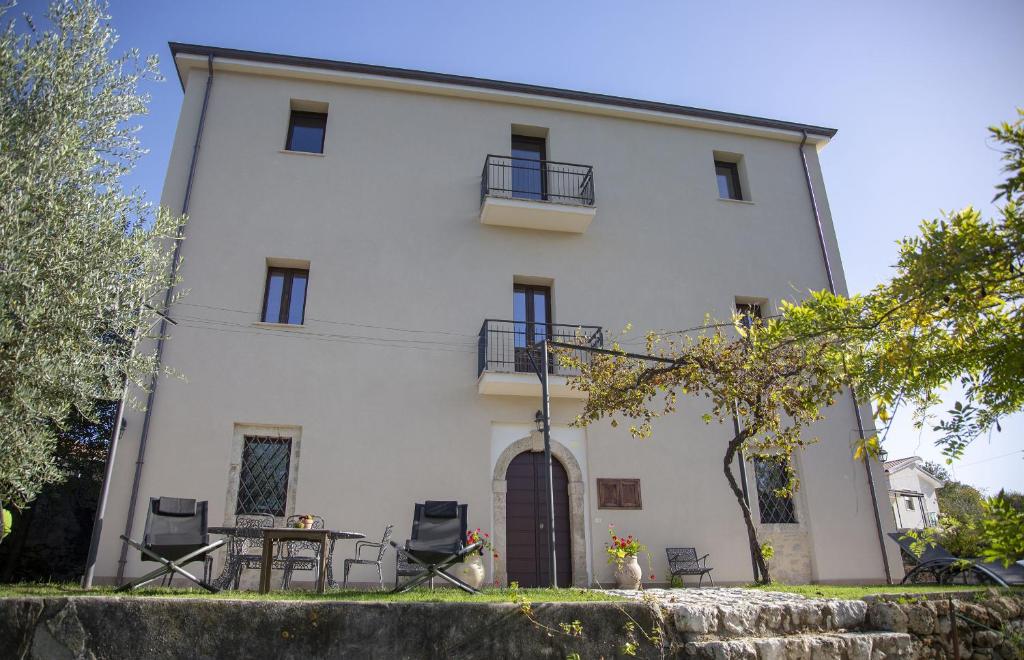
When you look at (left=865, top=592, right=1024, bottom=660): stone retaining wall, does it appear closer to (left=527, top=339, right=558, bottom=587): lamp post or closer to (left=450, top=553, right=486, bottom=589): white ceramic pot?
(left=527, top=339, right=558, bottom=587): lamp post

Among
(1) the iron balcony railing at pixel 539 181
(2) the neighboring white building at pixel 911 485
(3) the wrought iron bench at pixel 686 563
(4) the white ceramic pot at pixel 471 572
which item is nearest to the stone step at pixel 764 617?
(4) the white ceramic pot at pixel 471 572

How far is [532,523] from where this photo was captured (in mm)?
10070

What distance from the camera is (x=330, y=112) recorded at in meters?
11.7

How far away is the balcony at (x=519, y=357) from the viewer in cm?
1009

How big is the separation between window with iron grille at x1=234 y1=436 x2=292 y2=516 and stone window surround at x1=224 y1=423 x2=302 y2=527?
0.06 metres

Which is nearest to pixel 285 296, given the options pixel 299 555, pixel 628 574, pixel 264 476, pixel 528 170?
pixel 264 476

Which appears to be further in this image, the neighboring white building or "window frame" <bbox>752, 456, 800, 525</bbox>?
the neighboring white building

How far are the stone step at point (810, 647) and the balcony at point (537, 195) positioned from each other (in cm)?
767

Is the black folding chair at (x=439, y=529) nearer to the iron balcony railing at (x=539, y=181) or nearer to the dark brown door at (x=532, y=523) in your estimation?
the dark brown door at (x=532, y=523)

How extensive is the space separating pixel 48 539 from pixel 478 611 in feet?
30.0

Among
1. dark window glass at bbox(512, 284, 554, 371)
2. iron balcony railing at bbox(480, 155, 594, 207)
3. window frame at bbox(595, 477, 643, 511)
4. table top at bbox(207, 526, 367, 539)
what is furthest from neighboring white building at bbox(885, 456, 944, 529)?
table top at bbox(207, 526, 367, 539)

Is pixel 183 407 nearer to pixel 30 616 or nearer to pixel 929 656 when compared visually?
pixel 30 616

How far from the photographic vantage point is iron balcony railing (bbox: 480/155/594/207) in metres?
11.6

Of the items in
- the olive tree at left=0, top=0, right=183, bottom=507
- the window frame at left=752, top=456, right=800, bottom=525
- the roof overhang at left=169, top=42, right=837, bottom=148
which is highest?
the roof overhang at left=169, top=42, right=837, bottom=148
